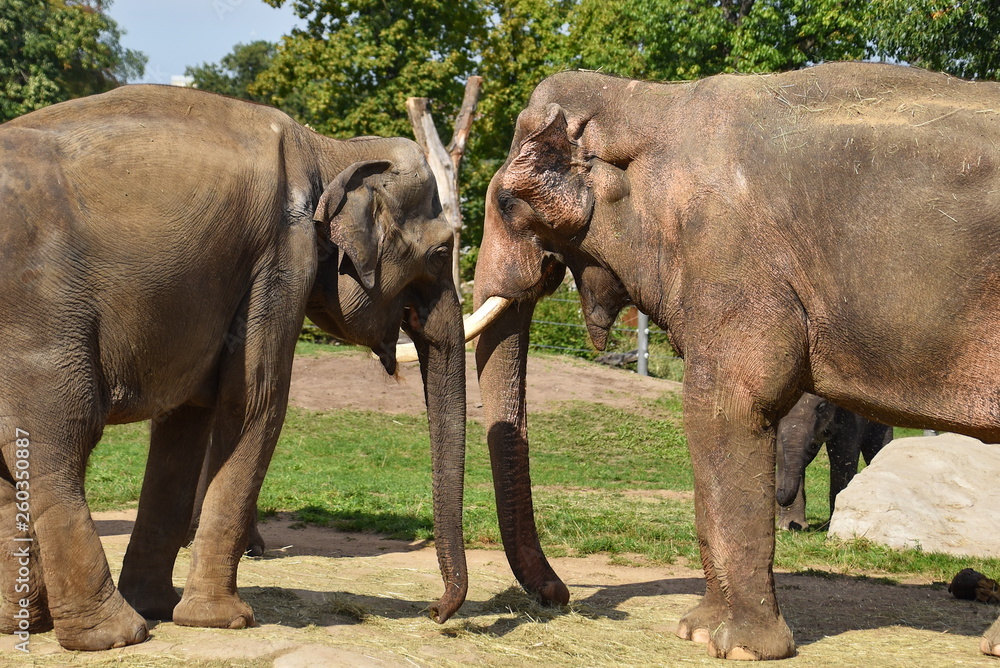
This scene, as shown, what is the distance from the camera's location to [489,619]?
5648 millimetres

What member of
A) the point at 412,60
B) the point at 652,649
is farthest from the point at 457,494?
the point at 412,60

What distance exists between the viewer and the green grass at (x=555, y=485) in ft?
26.5

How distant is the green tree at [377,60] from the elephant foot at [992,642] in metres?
23.4

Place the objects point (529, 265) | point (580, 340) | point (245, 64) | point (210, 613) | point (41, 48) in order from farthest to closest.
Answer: point (245, 64) < point (41, 48) < point (580, 340) < point (529, 265) < point (210, 613)

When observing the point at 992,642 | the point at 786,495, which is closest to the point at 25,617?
the point at 992,642

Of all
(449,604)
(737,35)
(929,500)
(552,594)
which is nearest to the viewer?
(449,604)

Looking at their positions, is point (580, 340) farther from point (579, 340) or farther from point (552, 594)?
point (552, 594)

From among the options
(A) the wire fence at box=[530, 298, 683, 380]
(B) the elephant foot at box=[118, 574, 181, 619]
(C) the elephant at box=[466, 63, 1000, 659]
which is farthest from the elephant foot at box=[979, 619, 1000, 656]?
(A) the wire fence at box=[530, 298, 683, 380]

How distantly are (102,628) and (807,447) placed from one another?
6353 millimetres

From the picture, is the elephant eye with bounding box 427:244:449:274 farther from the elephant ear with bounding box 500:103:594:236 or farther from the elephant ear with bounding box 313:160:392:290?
the elephant ear with bounding box 500:103:594:236

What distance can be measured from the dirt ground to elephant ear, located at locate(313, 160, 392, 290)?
156 cm

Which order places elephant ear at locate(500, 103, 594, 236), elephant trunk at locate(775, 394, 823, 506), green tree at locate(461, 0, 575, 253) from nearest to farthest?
1. elephant ear at locate(500, 103, 594, 236)
2. elephant trunk at locate(775, 394, 823, 506)
3. green tree at locate(461, 0, 575, 253)

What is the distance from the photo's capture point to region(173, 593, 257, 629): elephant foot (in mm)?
4789

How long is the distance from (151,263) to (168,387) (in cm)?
53
